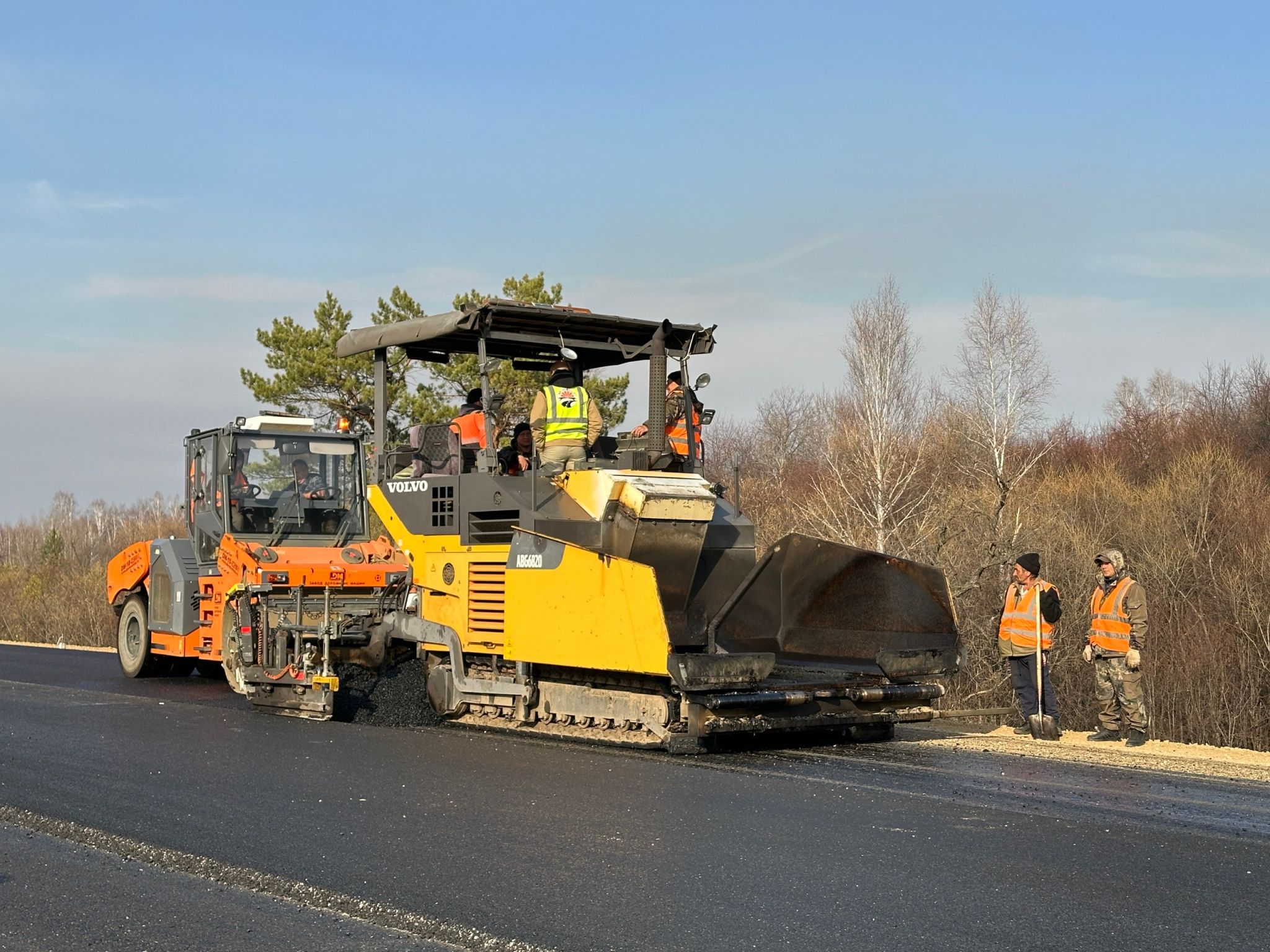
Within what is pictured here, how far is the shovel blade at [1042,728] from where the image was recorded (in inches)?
405

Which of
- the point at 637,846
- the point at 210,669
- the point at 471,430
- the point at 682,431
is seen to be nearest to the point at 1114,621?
the point at 682,431

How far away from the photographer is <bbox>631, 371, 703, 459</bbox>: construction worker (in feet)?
35.6

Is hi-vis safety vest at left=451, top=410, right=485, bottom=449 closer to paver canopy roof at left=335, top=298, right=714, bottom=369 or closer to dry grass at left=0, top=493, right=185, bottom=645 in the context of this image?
paver canopy roof at left=335, top=298, right=714, bottom=369

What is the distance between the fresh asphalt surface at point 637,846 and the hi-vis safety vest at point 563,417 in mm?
2273

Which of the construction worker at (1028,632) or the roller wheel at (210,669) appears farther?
the roller wheel at (210,669)

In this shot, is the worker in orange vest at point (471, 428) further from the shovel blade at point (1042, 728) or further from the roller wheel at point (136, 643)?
the roller wheel at point (136, 643)

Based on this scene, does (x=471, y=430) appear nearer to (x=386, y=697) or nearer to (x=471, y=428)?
(x=471, y=428)

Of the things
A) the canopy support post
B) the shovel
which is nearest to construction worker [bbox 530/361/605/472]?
the canopy support post

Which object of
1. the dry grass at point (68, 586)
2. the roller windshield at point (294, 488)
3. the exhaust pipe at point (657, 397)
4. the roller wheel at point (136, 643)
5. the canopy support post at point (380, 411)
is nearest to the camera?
the exhaust pipe at point (657, 397)

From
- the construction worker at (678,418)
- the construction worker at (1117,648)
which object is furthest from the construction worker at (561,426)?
the construction worker at (1117,648)

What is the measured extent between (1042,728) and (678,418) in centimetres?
370

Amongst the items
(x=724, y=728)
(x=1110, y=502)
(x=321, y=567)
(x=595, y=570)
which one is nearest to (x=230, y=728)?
(x=321, y=567)

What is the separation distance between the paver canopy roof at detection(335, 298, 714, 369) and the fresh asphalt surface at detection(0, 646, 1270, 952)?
10.2 feet

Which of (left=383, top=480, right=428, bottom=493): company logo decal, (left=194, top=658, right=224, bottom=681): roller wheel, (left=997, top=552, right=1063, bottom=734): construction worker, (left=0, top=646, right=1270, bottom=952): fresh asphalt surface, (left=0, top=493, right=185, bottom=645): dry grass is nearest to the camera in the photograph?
(left=0, top=646, right=1270, bottom=952): fresh asphalt surface
